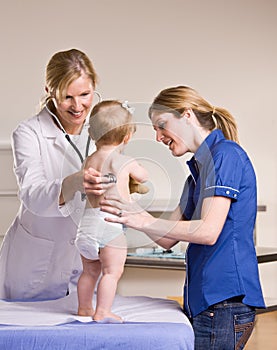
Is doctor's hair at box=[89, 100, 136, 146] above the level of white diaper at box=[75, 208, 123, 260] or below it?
above

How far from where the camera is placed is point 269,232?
4.51 metres

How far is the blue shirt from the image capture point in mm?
1672

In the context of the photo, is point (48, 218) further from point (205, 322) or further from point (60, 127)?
point (205, 322)

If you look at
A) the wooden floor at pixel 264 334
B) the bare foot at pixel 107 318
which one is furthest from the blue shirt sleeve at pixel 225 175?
the wooden floor at pixel 264 334

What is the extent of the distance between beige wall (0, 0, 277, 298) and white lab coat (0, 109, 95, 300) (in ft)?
7.74

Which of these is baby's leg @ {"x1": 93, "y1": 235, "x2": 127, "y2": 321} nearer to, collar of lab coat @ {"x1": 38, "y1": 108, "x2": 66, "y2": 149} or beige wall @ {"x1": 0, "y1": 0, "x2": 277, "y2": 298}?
collar of lab coat @ {"x1": 38, "y1": 108, "x2": 66, "y2": 149}

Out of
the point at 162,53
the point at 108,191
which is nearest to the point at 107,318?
the point at 108,191

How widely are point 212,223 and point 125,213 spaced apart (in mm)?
200

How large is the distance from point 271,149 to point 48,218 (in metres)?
2.66

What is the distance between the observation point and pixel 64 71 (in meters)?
1.97

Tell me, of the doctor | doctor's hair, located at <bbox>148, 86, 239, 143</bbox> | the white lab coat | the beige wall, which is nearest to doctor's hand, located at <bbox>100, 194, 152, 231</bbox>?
doctor's hair, located at <bbox>148, 86, 239, 143</bbox>

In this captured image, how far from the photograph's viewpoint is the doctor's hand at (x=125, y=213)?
161 cm

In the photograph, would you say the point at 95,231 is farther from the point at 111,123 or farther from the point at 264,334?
the point at 264,334

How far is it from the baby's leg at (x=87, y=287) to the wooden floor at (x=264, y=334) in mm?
2048
